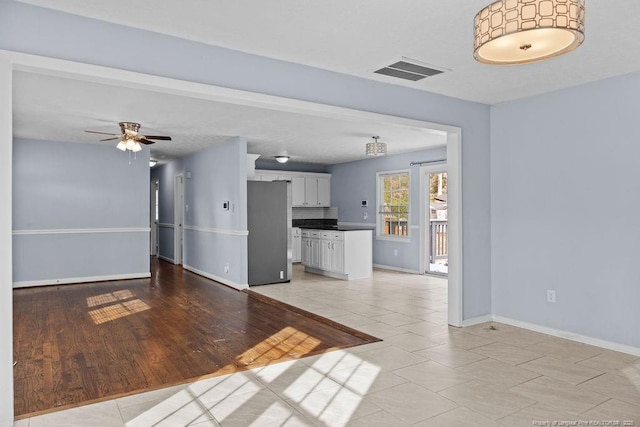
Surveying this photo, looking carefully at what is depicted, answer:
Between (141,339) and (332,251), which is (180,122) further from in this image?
(332,251)

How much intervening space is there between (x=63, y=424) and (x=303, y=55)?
2.94m

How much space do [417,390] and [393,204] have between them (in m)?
6.15

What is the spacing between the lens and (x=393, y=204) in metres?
8.89

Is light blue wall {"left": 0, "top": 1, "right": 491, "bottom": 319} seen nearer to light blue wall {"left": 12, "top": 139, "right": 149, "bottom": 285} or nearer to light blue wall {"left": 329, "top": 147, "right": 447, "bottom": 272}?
light blue wall {"left": 329, "top": 147, "right": 447, "bottom": 272}

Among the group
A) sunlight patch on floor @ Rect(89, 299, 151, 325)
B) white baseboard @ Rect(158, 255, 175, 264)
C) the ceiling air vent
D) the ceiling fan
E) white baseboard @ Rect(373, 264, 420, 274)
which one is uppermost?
the ceiling air vent

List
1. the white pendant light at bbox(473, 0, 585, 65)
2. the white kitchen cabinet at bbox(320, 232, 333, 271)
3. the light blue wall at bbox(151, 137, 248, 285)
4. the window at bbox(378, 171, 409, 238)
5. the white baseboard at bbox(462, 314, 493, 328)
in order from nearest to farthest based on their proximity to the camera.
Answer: the white pendant light at bbox(473, 0, 585, 65) < the white baseboard at bbox(462, 314, 493, 328) < the light blue wall at bbox(151, 137, 248, 285) < the white kitchen cabinet at bbox(320, 232, 333, 271) < the window at bbox(378, 171, 409, 238)

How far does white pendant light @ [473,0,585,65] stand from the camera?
168 centimetres

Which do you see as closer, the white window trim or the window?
the white window trim

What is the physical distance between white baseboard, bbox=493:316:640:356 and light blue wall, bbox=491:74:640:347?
43 mm

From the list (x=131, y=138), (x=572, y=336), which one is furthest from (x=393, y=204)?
(x=131, y=138)

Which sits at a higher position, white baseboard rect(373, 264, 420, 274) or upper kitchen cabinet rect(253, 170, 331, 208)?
upper kitchen cabinet rect(253, 170, 331, 208)

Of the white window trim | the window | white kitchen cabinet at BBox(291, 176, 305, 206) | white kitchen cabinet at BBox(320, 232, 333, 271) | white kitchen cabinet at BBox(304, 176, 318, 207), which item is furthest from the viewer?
white kitchen cabinet at BBox(304, 176, 318, 207)

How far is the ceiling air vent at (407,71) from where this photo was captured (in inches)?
141

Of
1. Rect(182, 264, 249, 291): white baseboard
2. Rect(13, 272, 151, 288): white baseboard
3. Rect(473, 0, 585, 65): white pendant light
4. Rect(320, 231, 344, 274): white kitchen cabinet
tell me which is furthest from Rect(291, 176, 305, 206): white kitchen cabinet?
Rect(473, 0, 585, 65): white pendant light
